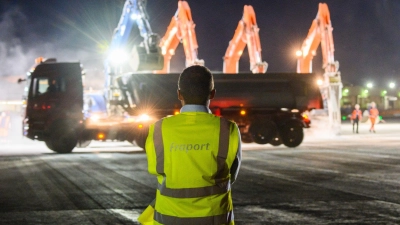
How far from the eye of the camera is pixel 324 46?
130 ft

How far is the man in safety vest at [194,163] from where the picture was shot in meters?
3.48

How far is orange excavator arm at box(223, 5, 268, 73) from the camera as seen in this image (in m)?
39.5

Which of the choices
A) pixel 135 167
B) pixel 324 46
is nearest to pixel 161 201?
pixel 135 167

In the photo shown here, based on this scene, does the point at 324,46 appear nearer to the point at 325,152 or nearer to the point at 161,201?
the point at 325,152

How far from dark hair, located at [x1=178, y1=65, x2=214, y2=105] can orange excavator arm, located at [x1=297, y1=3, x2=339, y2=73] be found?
35064 millimetres

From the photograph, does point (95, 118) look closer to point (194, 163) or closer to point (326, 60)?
point (194, 163)

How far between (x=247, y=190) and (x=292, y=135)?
13.5 m

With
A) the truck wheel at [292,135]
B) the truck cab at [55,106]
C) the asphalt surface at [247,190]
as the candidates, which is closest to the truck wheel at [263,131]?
the truck wheel at [292,135]

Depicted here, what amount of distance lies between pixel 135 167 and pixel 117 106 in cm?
878

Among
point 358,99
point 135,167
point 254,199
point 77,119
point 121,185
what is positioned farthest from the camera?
point 358,99

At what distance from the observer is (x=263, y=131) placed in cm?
2484

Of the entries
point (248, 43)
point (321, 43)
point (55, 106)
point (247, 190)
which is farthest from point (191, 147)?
point (321, 43)

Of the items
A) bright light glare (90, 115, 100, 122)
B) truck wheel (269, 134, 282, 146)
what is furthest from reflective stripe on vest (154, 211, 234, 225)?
truck wheel (269, 134, 282, 146)

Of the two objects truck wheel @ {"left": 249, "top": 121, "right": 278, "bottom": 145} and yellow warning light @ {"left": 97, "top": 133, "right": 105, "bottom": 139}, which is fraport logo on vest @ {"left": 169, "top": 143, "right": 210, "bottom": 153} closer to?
yellow warning light @ {"left": 97, "top": 133, "right": 105, "bottom": 139}
